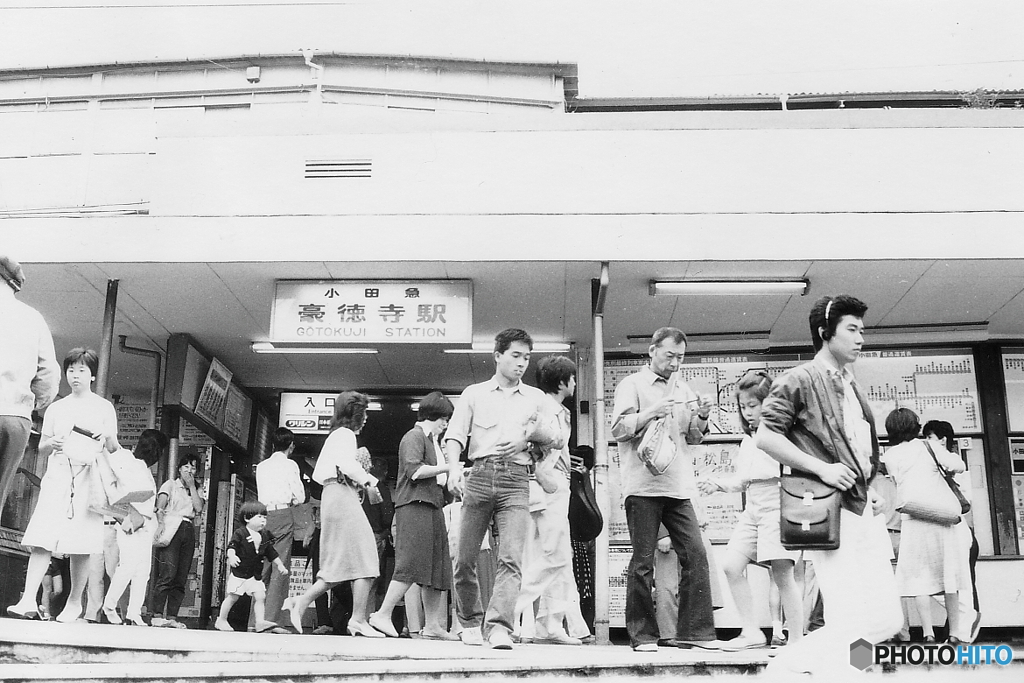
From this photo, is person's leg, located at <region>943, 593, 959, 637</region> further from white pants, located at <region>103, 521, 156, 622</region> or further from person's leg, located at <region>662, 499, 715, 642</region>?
white pants, located at <region>103, 521, 156, 622</region>

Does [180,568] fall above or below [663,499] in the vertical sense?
below


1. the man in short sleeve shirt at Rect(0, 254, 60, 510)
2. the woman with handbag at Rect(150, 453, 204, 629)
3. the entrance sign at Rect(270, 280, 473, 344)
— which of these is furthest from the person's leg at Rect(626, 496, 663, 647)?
the woman with handbag at Rect(150, 453, 204, 629)

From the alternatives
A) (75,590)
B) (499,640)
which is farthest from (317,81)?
(499,640)

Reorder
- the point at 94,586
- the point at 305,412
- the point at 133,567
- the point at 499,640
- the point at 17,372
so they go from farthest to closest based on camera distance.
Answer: the point at 305,412
the point at 133,567
the point at 94,586
the point at 499,640
the point at 17,372

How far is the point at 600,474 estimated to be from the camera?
9.08 metres

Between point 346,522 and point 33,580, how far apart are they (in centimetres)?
226

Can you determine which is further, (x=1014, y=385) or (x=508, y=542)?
(x=1014, y=385)

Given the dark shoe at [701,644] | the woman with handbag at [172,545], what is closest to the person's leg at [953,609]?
the dark shoe at [701,644]

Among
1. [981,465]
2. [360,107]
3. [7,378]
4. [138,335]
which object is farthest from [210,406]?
[981,465]

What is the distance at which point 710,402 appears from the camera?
250 inches

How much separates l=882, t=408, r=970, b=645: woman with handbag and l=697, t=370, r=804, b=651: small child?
5.04ft

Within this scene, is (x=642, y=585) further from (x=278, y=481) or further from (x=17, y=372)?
(x=278, y=481)

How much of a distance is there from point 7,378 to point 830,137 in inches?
282

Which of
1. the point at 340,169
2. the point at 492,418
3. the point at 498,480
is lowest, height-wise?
the point at 498,480
